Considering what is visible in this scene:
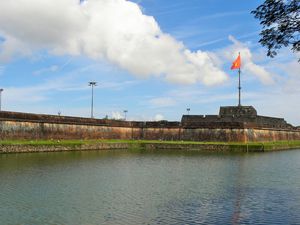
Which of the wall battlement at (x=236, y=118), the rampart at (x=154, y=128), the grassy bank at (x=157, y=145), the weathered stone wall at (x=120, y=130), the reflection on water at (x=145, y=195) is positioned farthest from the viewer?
the wall battlement at (x=236, y=118)

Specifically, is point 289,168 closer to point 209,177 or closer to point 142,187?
point 209,177

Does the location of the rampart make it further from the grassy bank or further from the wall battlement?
the grassy bank

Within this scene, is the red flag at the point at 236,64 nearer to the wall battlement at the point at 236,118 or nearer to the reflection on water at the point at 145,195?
the wall battlement at the point at 236,118

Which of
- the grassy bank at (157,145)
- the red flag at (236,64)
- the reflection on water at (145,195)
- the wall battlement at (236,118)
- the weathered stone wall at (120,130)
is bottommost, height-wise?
the reflection on water at (145,195)

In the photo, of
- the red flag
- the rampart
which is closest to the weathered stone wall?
the rampart

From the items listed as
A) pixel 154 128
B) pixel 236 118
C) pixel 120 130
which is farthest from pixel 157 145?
pixel 236 118

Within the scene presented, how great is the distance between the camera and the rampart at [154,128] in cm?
2761

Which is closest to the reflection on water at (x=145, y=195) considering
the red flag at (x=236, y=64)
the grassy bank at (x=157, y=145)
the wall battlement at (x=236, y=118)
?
the grassy bank at (x=157, y=145)

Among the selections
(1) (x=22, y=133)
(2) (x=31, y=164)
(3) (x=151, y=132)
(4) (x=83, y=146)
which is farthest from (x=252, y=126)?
(2) (x=31, y=164)

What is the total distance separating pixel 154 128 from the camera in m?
39.0

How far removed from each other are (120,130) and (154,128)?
3329 mm

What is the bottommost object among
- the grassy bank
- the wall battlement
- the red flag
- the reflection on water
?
the reflection on water

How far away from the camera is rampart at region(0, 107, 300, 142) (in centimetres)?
2761

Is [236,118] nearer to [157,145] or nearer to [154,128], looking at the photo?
[154,128]
